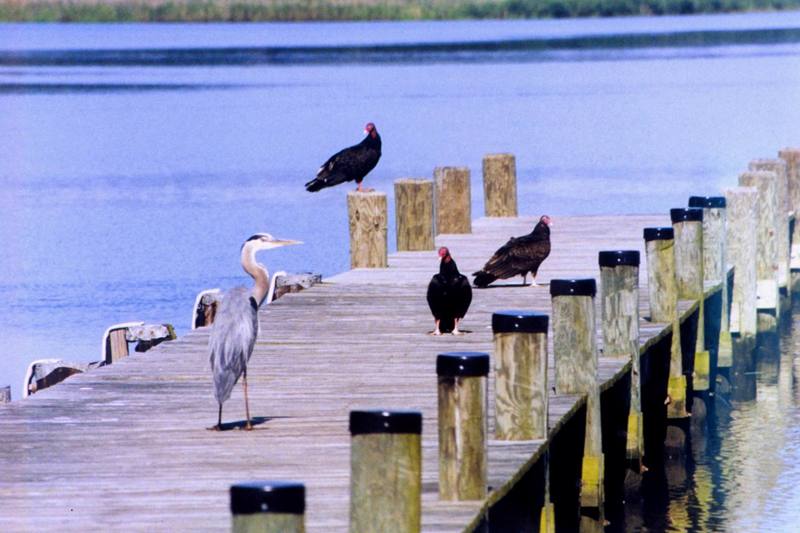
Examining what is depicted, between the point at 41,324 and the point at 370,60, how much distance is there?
66.7 meters

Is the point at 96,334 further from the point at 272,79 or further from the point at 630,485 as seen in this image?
the point at 272,79

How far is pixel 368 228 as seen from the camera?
627 inches

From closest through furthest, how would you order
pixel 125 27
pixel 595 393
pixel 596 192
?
pixel 595 393, pixel 596 192, pixel 125 27

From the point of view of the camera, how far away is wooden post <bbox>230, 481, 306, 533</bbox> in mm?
5195

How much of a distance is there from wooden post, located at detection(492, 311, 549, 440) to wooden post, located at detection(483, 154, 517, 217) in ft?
37.0

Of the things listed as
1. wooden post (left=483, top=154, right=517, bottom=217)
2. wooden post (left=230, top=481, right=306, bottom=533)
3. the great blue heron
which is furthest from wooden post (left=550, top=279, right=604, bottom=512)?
wooden post (left=483, top=154, right=517, bottom=217)

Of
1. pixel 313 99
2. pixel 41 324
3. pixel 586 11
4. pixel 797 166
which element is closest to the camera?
pixel 797 166

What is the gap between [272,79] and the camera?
7306 cm

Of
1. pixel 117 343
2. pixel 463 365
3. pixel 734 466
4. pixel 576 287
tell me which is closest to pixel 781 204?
pixel 734 466

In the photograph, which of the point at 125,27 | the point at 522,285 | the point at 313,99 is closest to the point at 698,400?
the point at 522,285

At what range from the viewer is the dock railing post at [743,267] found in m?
16.2

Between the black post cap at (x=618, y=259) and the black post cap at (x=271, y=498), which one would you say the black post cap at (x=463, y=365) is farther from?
the black post cap at (x=618, y=259)

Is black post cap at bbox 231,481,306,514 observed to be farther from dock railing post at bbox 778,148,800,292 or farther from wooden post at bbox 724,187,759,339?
dock railing post at bbox 778,148,800,292

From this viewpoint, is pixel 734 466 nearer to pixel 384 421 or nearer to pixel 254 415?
pixel 254 415
